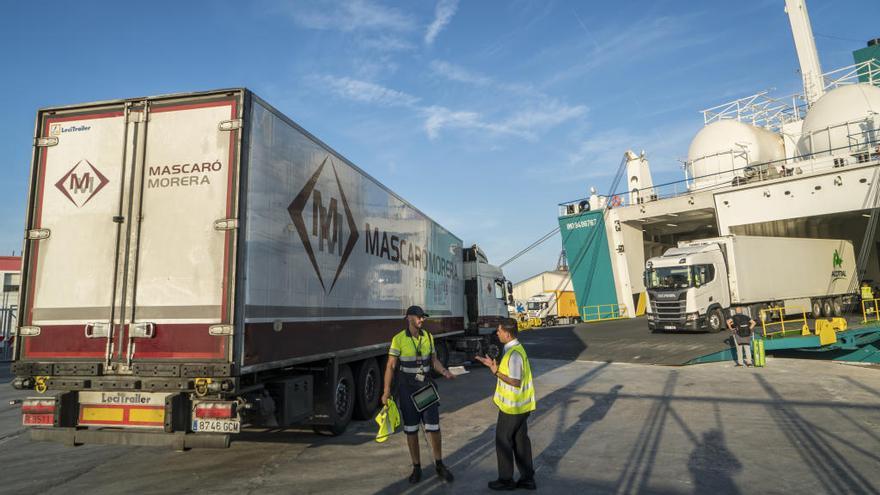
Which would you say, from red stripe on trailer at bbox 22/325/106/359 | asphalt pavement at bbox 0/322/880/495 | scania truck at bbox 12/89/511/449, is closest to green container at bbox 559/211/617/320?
asphalt pavement at bbox 0/322/880/495

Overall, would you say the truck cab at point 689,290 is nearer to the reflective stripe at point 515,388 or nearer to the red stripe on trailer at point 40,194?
the reflective stripe at point 515,388

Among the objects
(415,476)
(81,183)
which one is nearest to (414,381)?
(415,476)

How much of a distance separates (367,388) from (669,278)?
16.5m

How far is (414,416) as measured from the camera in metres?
5.36

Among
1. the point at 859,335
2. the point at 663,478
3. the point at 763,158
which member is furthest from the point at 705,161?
the point at 663,478

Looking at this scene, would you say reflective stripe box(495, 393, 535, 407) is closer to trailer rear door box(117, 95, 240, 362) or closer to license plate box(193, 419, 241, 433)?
license plate box(193, 419, 241, 433)

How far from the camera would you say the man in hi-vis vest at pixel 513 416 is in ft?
16.3

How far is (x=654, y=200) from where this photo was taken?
109ft

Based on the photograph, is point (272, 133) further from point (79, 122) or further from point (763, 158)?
point (763, 158)

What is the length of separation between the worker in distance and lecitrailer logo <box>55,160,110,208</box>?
3.69 metres

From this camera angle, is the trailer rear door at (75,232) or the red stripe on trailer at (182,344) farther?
the trailer rear door at (75,232)

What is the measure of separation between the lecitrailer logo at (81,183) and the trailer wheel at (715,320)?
21265 mm

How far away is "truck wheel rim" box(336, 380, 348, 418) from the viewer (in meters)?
7.47

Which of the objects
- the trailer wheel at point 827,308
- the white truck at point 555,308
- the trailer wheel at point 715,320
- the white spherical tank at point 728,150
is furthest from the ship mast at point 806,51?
the trailer wheel at point 715,320
